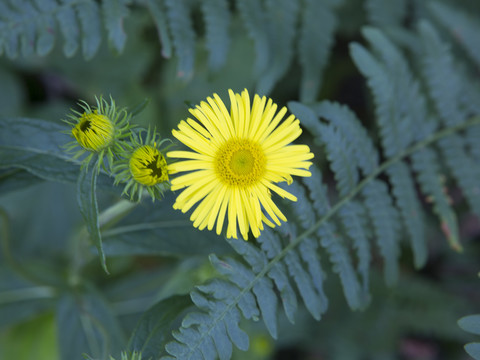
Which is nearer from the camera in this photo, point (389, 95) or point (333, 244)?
Answer: point (333, 244)

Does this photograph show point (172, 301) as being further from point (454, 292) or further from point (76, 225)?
point (454, 292)

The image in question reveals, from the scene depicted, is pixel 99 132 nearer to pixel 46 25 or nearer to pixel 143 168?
pixel 143 168

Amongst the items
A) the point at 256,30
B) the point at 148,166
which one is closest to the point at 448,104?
the point at 256,30

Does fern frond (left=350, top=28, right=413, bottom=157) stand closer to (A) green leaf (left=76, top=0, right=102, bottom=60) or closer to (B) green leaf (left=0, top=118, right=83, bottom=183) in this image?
(A) green leaf (left=76, top=0, right=102, bottom=60)

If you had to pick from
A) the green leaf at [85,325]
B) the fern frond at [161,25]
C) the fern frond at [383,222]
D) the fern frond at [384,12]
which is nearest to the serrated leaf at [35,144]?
the fern frond at [161,25]

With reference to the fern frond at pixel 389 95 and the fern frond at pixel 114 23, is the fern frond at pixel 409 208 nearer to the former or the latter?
the fern frond at pixel 389 95

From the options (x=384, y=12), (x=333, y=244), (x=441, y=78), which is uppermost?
(x=384, y=12)
